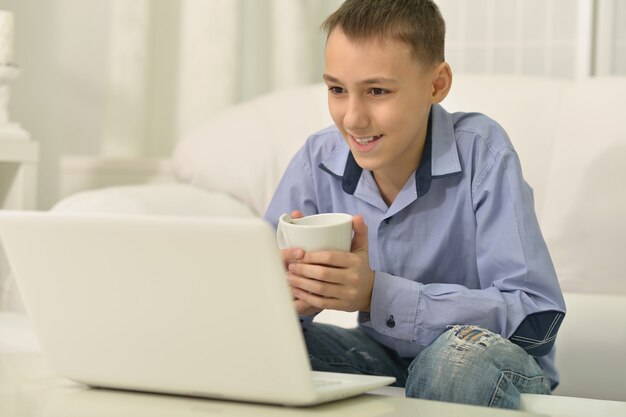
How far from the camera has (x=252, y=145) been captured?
7.77ft

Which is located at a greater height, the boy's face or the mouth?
the boy's face

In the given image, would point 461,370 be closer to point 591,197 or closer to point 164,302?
point 164,302

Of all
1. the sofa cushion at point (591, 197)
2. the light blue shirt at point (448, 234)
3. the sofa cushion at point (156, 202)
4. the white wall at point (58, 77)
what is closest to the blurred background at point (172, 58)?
the white wall at point (58, 77)

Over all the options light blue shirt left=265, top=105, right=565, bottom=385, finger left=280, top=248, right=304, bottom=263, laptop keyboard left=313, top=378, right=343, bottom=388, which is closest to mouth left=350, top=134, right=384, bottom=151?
light blue shirt left=265, top=105, right=565, bottom=385

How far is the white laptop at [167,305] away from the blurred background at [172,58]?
1.84 m

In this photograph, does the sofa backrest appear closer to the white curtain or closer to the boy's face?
the white curtain

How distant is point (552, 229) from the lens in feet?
6.67

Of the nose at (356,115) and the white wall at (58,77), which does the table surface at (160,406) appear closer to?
the nose at (356,115)

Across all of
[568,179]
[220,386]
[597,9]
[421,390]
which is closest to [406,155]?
[421,390]

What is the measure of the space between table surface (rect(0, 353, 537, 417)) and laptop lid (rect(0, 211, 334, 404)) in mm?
13

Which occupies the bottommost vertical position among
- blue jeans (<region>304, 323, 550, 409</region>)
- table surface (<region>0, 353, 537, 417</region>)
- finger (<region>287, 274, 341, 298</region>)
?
blue jeans (<region>304, 323, 550, 409</region>)

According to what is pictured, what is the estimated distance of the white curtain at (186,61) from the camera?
2707mm

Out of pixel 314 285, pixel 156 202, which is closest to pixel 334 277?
pixel 314 285

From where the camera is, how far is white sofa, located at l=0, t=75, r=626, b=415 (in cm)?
179
